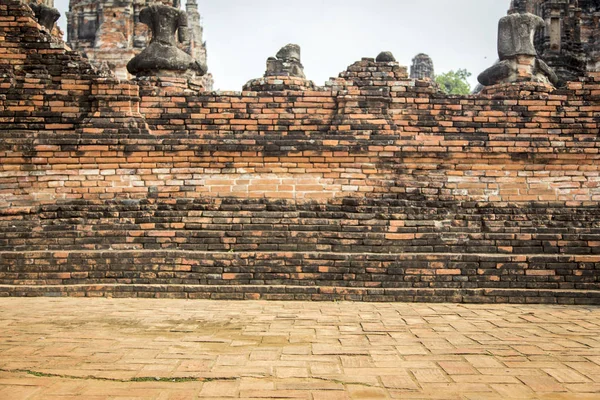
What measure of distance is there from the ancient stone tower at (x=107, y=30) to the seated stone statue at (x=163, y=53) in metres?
8.52

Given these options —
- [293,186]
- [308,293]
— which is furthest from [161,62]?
[308,293]

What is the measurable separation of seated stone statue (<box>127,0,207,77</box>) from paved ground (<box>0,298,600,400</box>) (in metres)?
3.22

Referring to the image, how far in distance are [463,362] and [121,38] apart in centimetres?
1478

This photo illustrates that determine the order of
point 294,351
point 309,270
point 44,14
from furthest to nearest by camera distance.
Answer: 1. point 44,14
2. point 309,270
3. point 294,351

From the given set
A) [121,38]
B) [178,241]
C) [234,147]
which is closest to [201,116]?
[234,147]

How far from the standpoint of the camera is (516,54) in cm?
766

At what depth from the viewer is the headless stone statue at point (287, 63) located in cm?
981

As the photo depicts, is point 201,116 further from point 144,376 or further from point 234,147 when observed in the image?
point 144,376

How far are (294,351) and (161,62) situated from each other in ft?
15.4

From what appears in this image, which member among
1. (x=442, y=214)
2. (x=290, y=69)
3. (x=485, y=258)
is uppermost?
(x=290, y=69)

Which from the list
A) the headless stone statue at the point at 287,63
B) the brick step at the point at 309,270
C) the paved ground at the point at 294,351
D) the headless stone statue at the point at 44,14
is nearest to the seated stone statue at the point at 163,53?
the headless stone statue at the point at 44,14

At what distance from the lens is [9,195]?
6363 millimetres

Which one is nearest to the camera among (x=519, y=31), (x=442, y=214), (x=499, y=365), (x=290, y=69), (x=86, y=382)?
(x=86, y=382)

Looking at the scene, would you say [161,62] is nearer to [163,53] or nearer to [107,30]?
[163,53]
